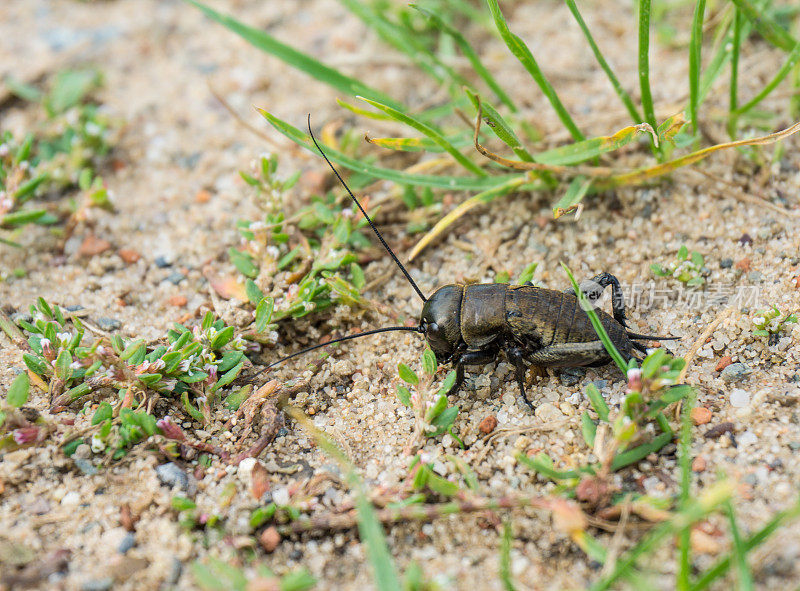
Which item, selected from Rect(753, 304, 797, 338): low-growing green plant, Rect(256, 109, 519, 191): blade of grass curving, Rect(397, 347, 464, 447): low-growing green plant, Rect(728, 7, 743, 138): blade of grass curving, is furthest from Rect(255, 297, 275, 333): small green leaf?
Rect(728, 7, 743, 138): blade of grass curving

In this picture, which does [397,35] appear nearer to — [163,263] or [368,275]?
[368,275]

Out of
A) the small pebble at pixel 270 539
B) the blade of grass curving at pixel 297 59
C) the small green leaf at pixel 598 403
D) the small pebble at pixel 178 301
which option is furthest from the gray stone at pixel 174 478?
the blade of grass curving at pixel 297 59

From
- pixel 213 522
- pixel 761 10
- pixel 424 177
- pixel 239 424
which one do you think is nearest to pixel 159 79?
pixel 424 177

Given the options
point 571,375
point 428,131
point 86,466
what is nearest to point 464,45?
point 428,131

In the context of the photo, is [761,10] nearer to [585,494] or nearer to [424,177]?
[424,177]

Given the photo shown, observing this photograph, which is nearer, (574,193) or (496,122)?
(496,122)

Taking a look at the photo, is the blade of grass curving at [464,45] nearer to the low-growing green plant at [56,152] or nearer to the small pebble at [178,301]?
the small pebble at [178,301]
